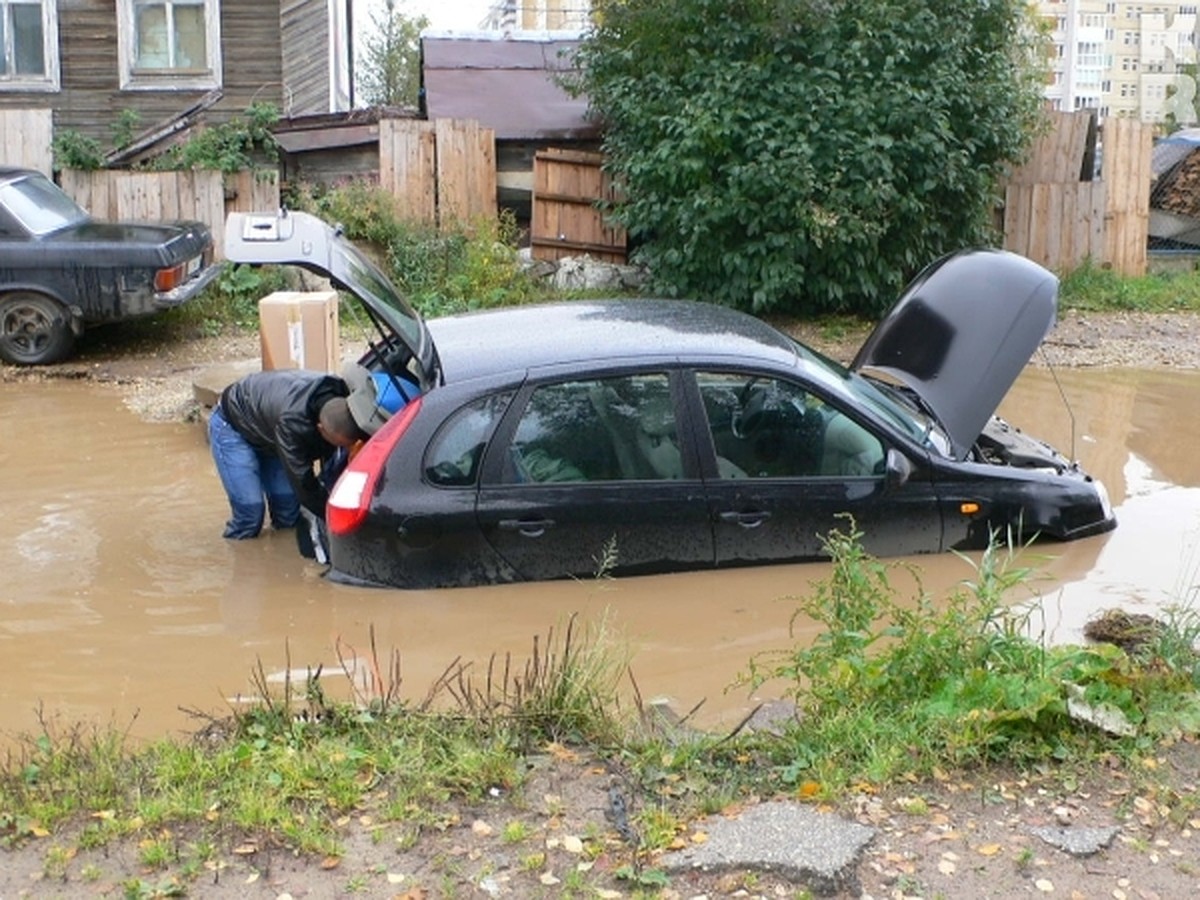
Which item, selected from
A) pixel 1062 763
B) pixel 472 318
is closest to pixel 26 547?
pixel 472 318

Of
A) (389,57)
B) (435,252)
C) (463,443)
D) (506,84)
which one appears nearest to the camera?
(463,443)

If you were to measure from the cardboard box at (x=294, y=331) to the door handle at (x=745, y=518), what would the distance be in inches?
168

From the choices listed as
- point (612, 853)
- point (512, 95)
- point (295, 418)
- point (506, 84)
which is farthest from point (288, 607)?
point (506, 84)

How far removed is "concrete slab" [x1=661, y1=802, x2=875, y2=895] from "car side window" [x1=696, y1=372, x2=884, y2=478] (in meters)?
2.77

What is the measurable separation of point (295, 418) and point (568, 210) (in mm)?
9371

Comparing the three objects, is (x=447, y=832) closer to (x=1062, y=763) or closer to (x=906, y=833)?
(x=906, y=833)

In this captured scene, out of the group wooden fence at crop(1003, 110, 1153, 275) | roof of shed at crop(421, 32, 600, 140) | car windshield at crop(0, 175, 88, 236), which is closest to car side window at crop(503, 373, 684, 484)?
car windshield at crop(0, 175, 88, 236)

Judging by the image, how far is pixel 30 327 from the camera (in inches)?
512

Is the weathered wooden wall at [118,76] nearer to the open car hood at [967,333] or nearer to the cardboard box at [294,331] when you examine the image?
the cardboard box at [294,331]

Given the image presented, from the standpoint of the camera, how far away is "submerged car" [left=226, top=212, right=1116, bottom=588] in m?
6.70

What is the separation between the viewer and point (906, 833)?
4273 mm

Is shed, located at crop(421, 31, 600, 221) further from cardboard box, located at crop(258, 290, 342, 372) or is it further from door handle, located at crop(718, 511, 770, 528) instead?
door handle, located at crop(718, 511, 770, 528)

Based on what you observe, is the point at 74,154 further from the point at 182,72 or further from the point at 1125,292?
the point at 1125,292

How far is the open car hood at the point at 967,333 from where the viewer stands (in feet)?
23.9
